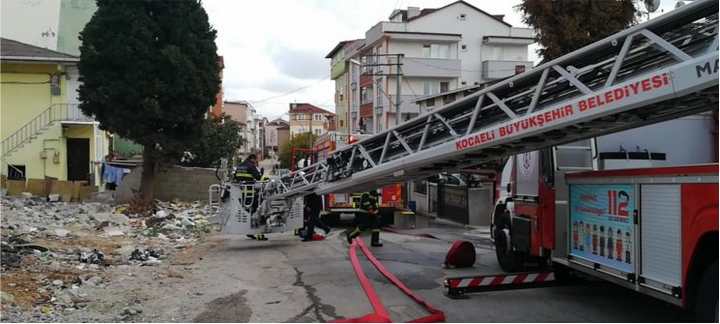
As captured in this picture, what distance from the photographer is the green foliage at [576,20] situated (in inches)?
745

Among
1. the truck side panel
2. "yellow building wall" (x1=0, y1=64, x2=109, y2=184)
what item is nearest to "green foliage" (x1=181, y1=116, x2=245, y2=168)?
"yellow building wall" (x1=0, y1=64, x2=109, y2=184)

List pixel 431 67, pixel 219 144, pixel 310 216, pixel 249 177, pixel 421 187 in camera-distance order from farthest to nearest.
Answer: pixel 431 67 < pixel 219 144 < pixel 421 187 < pixel 310 216 < pixel 249 177

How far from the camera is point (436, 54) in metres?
49.7

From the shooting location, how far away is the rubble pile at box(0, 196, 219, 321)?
6.93 meters

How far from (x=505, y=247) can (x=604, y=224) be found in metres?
3.17

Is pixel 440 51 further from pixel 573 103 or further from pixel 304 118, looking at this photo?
pixel 304 118

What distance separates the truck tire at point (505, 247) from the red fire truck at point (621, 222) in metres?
0.02

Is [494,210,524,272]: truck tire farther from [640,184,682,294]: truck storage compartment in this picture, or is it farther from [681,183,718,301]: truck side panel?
[681,183,718,301]: truck side panel

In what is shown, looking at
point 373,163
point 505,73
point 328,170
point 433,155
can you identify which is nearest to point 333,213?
point 328,170

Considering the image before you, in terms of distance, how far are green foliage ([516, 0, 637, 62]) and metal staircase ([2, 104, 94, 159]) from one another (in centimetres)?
1881

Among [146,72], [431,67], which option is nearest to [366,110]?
[431,67]

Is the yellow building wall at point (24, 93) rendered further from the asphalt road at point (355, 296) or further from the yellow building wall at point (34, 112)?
the asphalt road at point (355, 296)

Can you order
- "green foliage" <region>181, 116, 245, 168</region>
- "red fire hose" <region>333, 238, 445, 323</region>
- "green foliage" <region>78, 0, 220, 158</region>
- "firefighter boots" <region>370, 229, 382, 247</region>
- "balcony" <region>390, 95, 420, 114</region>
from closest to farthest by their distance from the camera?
1. "red fire hose" <region>333, 238, 445, 323</region>
2. "firefighter boots" <region>370, 229, 382, 247</region>
3. "green foliage" <region>78, 0, 220, 158</region>
4. "green foliage" <region>181, 116, 245, 168</region>
5. "balcony" <region>390, 95, 420, 114</region>

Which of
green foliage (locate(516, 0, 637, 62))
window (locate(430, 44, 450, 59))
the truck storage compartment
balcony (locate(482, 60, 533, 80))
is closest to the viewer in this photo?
the truck storage compartment
